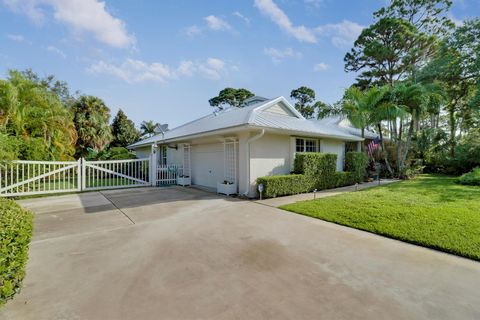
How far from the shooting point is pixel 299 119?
41.7 ft

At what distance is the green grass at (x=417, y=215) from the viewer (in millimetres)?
4465

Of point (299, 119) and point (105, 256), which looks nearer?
point (105, 256)

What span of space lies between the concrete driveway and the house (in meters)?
3.90

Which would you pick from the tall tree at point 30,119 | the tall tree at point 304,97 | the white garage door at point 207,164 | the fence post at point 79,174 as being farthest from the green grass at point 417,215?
the tall tree at point 304,97

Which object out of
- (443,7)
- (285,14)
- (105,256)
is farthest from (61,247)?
(443,7)

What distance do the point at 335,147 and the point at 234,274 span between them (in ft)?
Answer: 39.5

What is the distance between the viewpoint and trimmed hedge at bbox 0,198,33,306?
2.08 metres

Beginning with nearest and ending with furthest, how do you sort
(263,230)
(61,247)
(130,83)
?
(61,247) < (263,230) < (130,83)

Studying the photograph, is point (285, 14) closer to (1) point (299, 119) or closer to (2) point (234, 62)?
(2) point (234, 62)

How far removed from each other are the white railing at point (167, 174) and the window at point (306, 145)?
7432 mm

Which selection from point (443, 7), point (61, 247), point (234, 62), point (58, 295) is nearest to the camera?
point (58, 295)

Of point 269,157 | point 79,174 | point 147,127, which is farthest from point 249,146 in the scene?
Answer: point 147,127

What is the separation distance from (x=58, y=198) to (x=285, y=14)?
42.9 ft

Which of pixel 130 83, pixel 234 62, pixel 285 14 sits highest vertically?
pixel 285 14
